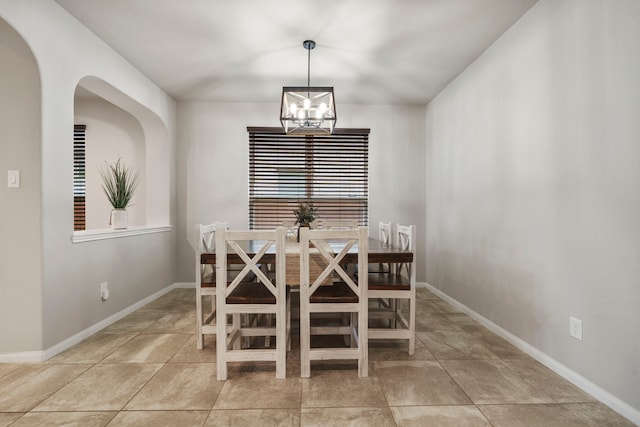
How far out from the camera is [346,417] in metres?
1.64

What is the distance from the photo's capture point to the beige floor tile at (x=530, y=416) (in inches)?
63.1

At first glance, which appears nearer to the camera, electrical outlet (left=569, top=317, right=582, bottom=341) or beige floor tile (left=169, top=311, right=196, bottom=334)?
electrical outlet (left=569, top=317, right=582, bottom=341)

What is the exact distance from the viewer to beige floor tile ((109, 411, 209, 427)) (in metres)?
1.60

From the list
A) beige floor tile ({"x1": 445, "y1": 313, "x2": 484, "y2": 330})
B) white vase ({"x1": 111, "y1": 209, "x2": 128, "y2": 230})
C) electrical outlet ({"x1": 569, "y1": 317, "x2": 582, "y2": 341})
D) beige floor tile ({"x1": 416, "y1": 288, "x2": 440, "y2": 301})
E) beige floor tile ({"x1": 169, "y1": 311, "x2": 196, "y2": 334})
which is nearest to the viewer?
electrical outlet ({"x1": 569, "y1": 317, "x2": 582, "y2": 341})

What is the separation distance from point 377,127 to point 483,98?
1.62m

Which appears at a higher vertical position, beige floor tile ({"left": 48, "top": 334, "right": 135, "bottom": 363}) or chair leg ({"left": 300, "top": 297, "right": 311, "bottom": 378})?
chair leg ({"left": 300, "top": 297, "right": 311, "bottom": 378})

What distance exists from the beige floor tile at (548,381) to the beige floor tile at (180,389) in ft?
6.17

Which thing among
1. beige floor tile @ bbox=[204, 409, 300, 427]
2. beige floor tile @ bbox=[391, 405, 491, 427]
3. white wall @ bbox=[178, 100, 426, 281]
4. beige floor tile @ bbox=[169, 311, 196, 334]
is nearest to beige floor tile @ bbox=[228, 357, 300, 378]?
beige floor tile @ bbox=[204, 409, 300, 427]

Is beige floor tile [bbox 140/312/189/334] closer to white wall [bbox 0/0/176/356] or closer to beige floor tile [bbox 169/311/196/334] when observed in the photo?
beige floor tile [bbox 169/311/196/334]

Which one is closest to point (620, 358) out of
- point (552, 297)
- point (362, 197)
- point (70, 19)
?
point (552, 297)

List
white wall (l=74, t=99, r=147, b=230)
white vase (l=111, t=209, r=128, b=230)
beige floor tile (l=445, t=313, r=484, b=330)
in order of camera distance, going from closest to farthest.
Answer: beige floor tile (l=445, t=313, r=484, b=330) < white vase (l=111, t=209, r=128, b=230) < white wall (l=74, t=99, r=147, b=230)

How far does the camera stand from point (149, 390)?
191 centimetres

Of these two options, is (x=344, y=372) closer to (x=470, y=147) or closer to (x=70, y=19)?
(x=470, y=147)

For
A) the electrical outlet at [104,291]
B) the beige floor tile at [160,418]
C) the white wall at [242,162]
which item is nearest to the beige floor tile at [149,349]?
the electrical outlet at [104,291]
